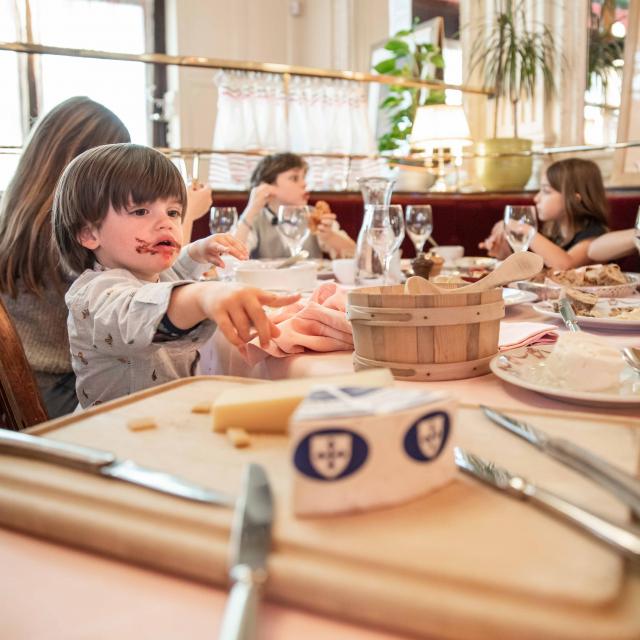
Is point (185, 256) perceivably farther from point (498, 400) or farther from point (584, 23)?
point (584, 23)

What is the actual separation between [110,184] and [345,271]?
31.2 inches

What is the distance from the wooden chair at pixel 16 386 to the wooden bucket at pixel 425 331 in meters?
0.48

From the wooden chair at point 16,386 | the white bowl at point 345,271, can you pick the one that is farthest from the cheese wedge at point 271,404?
the white bowl at point 345,271

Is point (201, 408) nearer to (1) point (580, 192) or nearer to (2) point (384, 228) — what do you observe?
(2) point (384, 228)

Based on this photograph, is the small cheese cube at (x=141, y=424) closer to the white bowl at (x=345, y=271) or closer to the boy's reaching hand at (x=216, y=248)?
the boy's reaching hand at (x=216, y=248)

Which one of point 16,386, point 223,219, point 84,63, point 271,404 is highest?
point 84,63

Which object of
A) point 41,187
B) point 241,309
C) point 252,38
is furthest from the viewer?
point 252,38

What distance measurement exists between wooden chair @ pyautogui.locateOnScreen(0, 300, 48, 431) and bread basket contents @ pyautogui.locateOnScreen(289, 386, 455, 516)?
0.68 meters

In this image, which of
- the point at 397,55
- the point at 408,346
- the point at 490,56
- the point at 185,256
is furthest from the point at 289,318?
the point at 397,55

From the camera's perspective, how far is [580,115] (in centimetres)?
509

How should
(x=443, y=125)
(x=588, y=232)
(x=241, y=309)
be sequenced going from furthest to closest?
1. (x=443, y=125)
2. (x=588, y=232)
3. (x=241, y=309)

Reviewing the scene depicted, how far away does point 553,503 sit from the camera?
1.34 feet

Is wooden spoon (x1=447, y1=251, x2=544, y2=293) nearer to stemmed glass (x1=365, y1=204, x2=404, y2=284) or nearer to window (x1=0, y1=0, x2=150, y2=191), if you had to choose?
stemmed glass (x1=365, y1=204, x2=404, y2=284)

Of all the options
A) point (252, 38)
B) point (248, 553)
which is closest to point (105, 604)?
point (248, 553)
